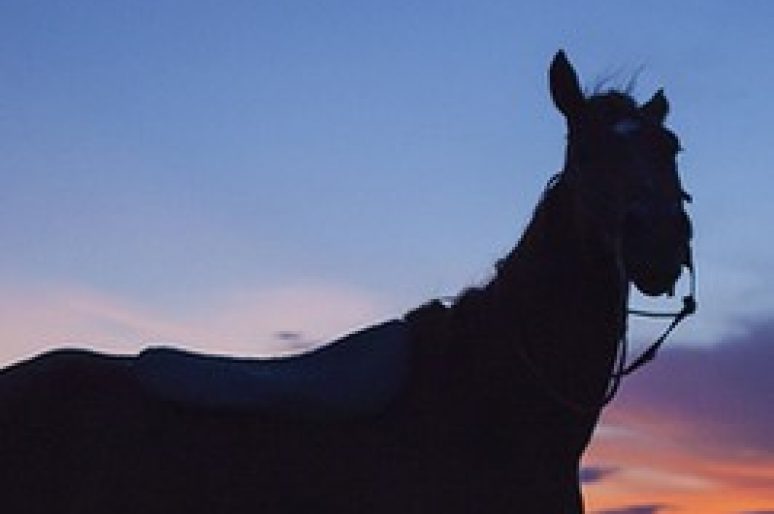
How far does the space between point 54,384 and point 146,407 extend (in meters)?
0.62

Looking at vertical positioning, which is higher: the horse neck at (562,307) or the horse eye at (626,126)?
the horse eye at (626,126)

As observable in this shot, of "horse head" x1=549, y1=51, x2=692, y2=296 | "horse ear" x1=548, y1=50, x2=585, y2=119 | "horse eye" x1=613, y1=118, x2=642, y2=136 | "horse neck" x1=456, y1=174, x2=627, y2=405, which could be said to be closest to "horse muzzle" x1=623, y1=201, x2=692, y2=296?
"horse head" x1=549, y1=51, x2=692, y2=296

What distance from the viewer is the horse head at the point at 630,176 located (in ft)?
19.9

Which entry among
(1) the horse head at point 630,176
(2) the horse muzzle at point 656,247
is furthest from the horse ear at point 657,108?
(2) the horse muzzle at point 656,247

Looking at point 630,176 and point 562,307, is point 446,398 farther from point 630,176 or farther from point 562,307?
point 630,176

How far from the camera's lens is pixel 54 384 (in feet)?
23.5

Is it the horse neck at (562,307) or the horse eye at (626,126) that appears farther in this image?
the horse eye at (626,126)

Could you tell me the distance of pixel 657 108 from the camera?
719 cm

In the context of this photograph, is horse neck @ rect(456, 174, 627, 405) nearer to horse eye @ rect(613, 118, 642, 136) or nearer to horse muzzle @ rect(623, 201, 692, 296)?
horse muzzle @ rect(623, 201, 692, 296)

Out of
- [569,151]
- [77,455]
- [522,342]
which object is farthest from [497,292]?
[77,455]

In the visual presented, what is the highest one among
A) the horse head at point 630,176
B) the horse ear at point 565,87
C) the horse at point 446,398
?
the horse ear at point 565,87

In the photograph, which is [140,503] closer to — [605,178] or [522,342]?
[522,342]

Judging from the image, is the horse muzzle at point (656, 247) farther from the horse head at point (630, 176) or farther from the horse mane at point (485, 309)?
the horse mane at point (485, 309)

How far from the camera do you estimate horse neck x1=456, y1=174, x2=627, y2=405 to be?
642 cm
